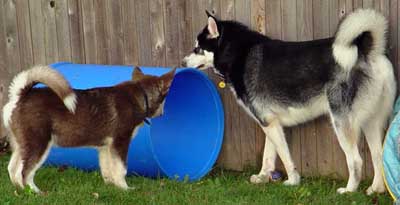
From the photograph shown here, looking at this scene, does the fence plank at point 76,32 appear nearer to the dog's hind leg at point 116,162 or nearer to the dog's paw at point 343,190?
the dog's hind leg at point 116,162

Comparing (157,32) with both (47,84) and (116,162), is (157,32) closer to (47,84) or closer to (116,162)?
(116,162)

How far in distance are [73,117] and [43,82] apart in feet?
1.28

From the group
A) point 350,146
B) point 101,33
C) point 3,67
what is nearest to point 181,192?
point 350,146

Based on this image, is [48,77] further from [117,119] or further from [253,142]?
[253,142]

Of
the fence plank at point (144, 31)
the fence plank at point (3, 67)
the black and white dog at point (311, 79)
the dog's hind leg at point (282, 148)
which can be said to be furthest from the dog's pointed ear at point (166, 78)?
the fence plank at point (3, 67)

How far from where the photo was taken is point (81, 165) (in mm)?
6727

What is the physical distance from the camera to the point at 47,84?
17.8 ft

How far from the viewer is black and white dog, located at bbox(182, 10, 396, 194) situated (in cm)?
540

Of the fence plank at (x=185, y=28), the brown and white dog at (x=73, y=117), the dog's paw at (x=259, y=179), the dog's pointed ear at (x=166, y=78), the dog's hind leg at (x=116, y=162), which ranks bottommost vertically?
the dog's paw at (x=259, y=179)

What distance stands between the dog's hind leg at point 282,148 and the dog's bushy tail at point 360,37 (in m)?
1.00

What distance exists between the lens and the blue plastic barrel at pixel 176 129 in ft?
21.3

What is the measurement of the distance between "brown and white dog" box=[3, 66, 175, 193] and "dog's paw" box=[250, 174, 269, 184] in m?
1.13

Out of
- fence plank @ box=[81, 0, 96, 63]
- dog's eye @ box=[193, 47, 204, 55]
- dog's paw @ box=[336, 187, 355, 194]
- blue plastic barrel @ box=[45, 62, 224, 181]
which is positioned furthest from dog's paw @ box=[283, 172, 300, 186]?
fence plank @ box=[81, 0, 96, 63]

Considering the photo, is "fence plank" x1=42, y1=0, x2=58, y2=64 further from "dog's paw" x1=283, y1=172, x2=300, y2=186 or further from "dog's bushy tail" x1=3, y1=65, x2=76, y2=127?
"dog's paw" x1=283, y1=172, x2=300, y2=186
